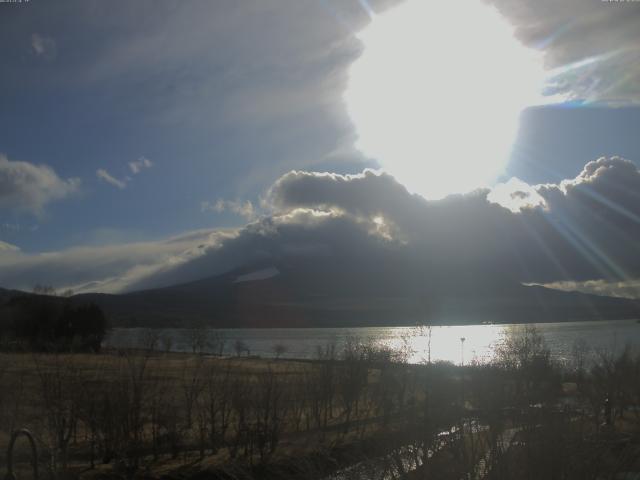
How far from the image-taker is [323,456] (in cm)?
1580

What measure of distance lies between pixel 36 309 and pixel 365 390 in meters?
76.6

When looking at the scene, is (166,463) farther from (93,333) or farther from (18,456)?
(93,333)

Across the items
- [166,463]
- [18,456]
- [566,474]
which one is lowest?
[166,463]

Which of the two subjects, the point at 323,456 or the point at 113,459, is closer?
the point at 323,456

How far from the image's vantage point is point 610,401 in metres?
33.2

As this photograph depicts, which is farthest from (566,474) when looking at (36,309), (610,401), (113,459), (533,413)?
(36,309)

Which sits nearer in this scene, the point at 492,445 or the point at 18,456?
the point at 492,445

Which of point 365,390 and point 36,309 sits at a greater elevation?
point 36,309

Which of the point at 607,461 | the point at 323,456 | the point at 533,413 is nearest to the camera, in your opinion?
the point at 607,461

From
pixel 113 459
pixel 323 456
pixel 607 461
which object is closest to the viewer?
pixel 607 461

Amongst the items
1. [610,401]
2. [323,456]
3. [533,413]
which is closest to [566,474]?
[533,413]

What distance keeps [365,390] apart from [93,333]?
220 ft

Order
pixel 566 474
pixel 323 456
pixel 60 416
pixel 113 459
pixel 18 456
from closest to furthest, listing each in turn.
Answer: pixel 566 474 < pixel 323 456 < pixel 18 456 < pixel 60 416 < pixel 113 459

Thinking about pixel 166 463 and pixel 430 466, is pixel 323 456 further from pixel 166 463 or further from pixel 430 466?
pixel 166 463
